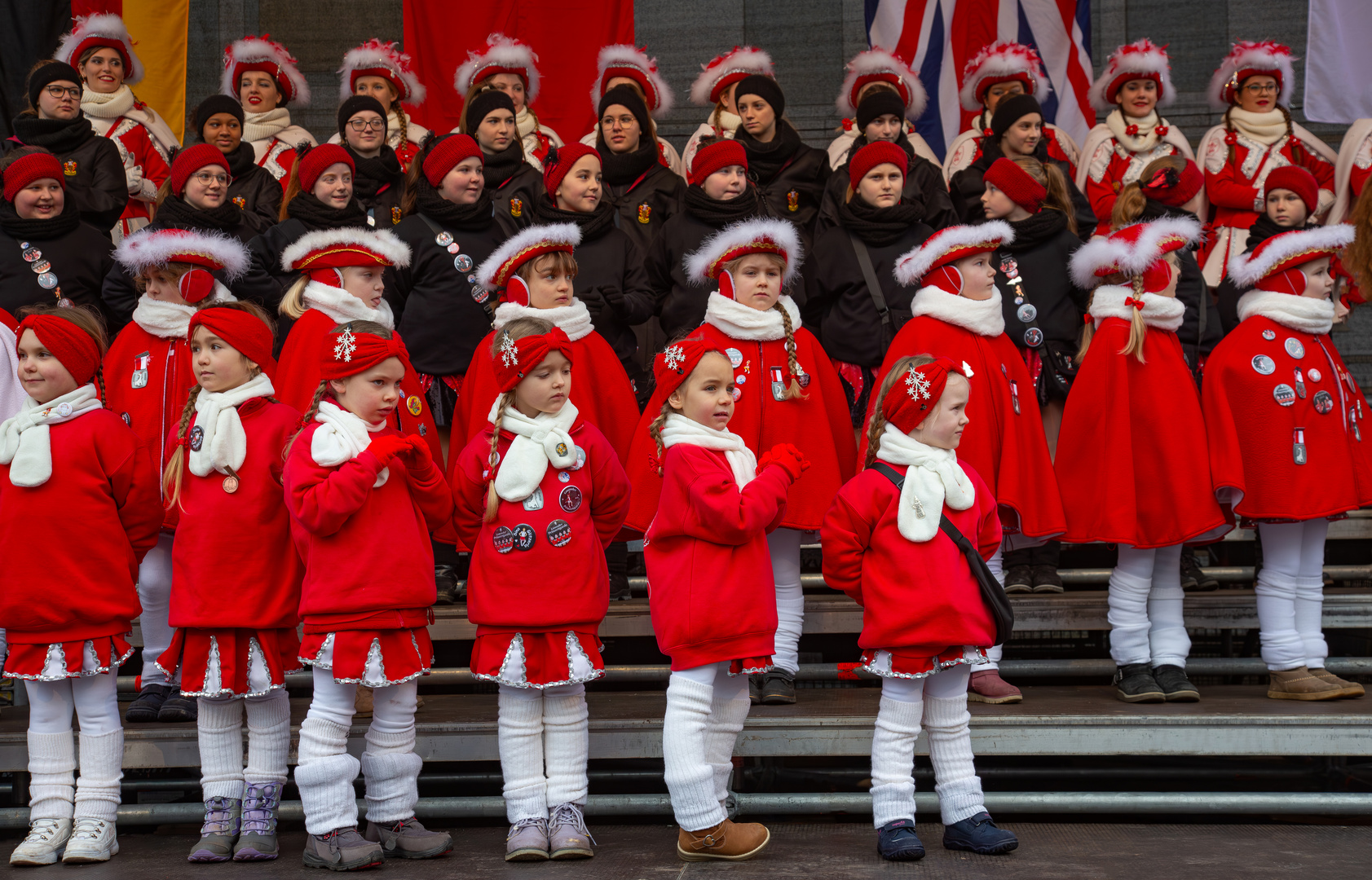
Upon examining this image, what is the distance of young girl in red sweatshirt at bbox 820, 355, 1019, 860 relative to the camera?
4.25 metres

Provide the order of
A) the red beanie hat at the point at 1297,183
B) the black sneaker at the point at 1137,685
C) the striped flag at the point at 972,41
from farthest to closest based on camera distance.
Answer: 1. the striped flag at the point at 972,41
2. the red beanie hat at the point at 1297,183
3. the black sneaker at the point at 1137,685

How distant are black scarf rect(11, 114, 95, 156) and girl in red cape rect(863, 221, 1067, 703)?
486cm

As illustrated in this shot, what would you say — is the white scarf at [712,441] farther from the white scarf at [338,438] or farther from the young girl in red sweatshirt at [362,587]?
the white scarf at [338,438]

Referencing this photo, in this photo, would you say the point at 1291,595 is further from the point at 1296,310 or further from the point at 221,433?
the point at 221,433

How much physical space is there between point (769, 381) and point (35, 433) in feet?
9.21

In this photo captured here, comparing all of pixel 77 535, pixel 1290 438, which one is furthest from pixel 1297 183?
pixel 77 535

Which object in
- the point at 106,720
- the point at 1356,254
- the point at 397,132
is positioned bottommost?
the point at 106,720

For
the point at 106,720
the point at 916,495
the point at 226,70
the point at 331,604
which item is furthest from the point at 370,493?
the point at 226,70

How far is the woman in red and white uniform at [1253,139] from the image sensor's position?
7.85 meters

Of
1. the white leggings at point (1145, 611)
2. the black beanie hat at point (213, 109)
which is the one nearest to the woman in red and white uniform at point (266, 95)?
the black beanie hat at point (213, 109)

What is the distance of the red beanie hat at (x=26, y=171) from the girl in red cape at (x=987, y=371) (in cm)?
426

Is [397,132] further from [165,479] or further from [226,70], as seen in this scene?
[165,479]

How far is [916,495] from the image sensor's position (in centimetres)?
432

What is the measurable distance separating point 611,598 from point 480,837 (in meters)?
1.51
